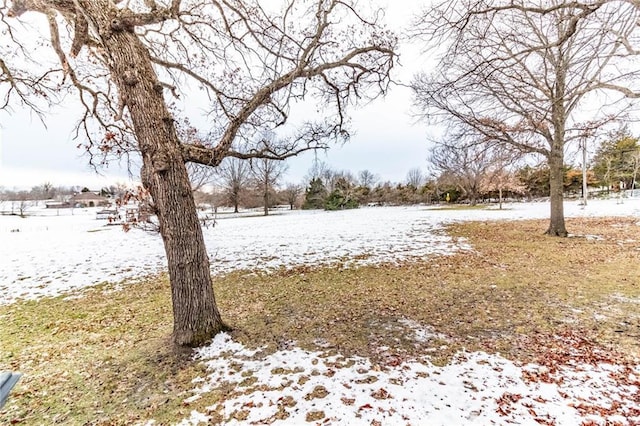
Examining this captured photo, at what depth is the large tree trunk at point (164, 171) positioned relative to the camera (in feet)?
10.4

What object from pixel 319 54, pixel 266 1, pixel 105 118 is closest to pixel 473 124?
pixel 319 54

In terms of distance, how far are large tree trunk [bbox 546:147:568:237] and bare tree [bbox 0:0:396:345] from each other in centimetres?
765

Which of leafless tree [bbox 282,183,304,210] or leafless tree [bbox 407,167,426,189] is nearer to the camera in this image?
leafless tree [bbox 282,183,304,210]

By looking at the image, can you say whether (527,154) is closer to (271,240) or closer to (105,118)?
(271,240)

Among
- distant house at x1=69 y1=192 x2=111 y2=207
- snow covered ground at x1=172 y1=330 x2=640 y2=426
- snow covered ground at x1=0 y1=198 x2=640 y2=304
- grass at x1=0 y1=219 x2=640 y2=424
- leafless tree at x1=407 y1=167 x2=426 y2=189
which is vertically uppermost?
leafless tree at x1=407 y1=167 x2=426 y2=189

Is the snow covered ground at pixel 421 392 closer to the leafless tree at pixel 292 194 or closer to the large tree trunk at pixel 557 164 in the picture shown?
the large tree trunk at pixel 557 164

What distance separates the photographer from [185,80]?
595 centimetres

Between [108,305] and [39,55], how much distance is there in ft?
Result: 17.2

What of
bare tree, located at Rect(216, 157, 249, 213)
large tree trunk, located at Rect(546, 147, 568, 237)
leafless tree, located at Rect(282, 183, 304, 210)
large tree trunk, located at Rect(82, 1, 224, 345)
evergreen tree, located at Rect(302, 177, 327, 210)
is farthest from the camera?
leafless tree, located at Rect(282, 183, 304, 210)

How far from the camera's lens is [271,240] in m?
11.9

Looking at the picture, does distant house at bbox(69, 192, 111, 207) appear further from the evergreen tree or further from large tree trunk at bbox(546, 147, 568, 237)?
large tree trunk at bbox(546, 147, 568, 237)

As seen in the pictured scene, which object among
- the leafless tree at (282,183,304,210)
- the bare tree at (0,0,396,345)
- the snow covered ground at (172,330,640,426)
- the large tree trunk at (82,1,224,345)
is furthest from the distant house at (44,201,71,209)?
the snow covered ground at (172,330,640,426)

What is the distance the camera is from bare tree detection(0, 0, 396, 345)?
327cm

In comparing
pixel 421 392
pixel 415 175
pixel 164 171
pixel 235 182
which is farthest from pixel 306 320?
pixel 415 175
